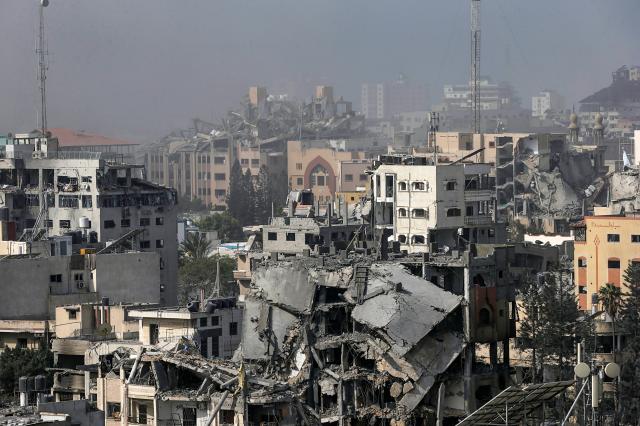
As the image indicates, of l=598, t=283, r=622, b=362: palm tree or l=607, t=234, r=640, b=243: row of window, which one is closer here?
l=598, t=283, r=622, b=362: palm tree

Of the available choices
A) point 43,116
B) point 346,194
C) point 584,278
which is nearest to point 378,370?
point 584,278

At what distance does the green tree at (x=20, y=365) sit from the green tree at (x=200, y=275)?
2796 cm

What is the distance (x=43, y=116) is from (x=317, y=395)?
50809 millimetres

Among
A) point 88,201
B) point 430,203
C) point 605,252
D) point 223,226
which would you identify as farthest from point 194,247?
point 605,252

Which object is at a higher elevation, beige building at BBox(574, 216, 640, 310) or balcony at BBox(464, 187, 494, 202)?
balcony at BBox(464, 187, 494, 202)

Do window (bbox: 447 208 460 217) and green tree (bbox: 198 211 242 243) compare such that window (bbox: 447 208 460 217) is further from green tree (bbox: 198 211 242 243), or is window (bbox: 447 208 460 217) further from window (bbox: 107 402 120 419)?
green tree (bbox: 198 211 242 243)

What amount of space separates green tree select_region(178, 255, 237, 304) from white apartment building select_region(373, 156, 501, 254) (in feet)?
31.0

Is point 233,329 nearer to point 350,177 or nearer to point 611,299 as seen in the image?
point 611,299

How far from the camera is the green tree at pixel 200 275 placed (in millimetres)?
88188

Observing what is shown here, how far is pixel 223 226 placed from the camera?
124938 millimetres

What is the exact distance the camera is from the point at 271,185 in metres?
147

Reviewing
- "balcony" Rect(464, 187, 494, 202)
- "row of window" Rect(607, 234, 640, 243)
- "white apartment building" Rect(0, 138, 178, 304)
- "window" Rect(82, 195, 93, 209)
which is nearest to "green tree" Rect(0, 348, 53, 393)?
"row of window" Rect(607, 234, 640, 243)

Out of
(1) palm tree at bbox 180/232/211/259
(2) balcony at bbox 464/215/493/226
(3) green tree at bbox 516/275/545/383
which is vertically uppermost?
(2) balcony at bbox 464/215/493/226

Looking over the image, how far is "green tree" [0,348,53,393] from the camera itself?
186 ft
